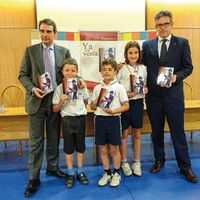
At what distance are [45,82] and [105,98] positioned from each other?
1.79 feet

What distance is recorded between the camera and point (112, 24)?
5.00 m

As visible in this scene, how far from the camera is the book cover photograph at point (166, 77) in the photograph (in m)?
2.56

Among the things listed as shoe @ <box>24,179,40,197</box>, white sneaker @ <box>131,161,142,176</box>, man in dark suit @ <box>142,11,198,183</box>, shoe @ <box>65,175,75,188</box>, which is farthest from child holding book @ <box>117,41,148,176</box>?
shoe @ <box>24,179,40,197</box>

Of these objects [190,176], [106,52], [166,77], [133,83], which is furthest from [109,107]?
[106,52]

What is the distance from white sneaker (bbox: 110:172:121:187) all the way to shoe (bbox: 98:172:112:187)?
0.06 metres

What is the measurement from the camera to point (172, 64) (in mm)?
2705

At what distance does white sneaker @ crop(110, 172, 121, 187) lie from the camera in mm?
2694

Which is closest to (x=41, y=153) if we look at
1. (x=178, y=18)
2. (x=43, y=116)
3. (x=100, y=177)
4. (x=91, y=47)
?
(x=43, y=116)

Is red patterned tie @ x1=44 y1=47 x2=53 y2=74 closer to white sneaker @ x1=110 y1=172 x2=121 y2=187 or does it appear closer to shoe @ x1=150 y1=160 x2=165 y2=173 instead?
white sneaker @ x1=110 y1=172 x2=121 y2=187

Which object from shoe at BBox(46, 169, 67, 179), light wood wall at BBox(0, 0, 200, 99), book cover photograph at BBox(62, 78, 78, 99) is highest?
light wood wall at BBox(0, 0, 200, 99)

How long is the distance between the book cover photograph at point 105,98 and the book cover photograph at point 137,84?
265 millimetres

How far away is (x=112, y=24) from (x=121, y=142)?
286cm

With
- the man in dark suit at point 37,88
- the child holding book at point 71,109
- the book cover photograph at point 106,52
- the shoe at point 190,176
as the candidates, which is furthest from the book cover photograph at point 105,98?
the book cover photograph at point 106,52

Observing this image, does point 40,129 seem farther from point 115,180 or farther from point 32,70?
point 115,180
